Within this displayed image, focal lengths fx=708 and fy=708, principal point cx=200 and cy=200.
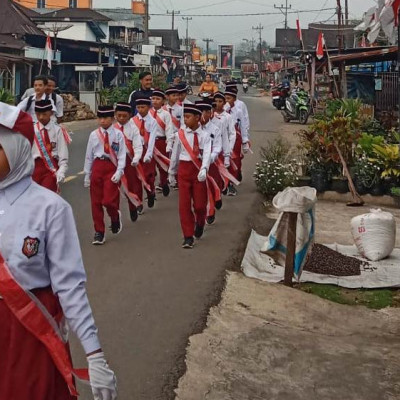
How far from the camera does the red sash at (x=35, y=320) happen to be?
2639mm

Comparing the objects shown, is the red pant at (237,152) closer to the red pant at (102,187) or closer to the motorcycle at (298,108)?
the red pant at (102,187)

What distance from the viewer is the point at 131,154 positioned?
9656 mm

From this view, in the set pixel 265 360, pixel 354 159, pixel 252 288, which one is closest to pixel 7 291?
pixel 265 360

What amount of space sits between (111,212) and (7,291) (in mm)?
5965

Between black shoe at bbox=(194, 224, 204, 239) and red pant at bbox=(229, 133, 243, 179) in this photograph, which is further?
red pant at bbox=(229, 133, 243, 179)

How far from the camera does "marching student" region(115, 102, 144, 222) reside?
30.4ft

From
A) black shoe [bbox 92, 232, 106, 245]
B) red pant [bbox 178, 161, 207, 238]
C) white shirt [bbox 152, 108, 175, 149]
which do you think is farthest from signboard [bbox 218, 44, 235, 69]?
black shoe [bbox 92, 232, 106, 245]

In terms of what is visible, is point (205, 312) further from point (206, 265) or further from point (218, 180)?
point (218, 180)

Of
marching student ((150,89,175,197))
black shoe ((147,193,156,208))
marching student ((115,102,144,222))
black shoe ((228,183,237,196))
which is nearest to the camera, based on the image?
marching student ((115,102,144,222))

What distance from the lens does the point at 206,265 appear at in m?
7.49

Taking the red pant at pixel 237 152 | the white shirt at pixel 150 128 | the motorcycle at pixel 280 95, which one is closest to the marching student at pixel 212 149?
the white shirt at pixel 150 128

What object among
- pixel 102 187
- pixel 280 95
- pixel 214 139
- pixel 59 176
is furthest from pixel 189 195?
pixel 280 95

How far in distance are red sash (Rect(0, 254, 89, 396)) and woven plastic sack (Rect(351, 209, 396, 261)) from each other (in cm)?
541

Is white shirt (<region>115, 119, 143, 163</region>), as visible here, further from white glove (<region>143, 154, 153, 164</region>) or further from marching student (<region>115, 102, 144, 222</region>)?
white glove (<region>143, 154, 153, 164</region>)
